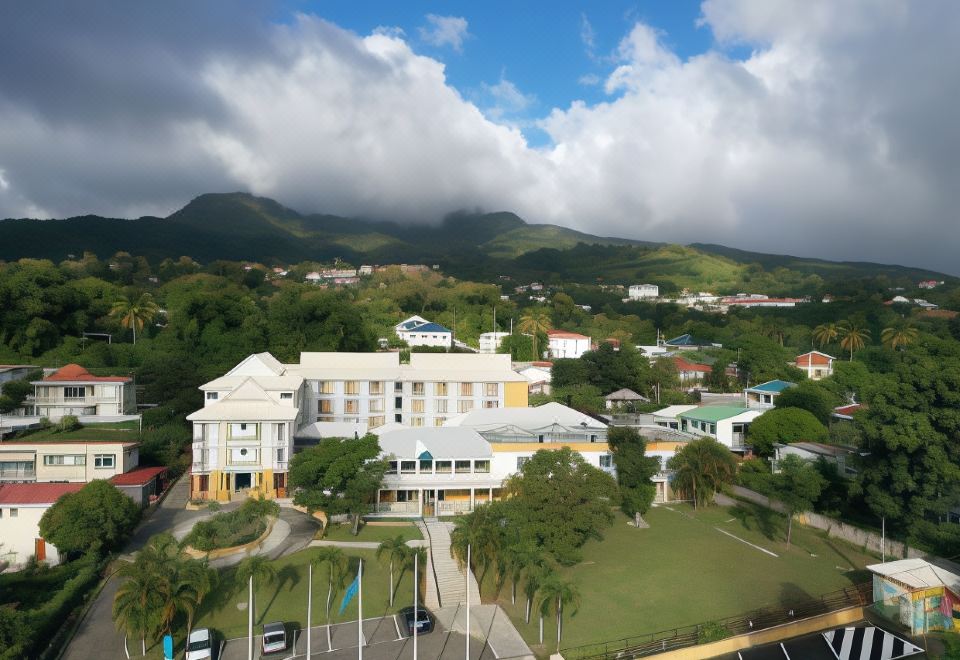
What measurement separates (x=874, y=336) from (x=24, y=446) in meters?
94.5

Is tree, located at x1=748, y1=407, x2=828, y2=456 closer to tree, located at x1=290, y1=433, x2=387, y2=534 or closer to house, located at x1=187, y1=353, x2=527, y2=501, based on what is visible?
house, located at x1=187, y1=353, x2=527, y2=501

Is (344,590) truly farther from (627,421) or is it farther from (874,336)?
(874,336)

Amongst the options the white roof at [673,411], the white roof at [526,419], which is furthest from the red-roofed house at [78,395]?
the white roof at [673,411]

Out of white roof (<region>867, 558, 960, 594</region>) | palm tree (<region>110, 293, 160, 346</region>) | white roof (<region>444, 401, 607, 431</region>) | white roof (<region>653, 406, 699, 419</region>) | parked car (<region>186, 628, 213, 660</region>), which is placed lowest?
parked car (<region>186, 628, 213, 660</region>)

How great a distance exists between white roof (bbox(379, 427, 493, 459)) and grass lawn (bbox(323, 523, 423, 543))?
3.48m

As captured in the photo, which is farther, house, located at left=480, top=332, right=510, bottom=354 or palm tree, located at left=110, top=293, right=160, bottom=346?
house, located at left=480, top=332, right=510, bottom=354

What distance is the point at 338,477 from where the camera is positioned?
24688mm

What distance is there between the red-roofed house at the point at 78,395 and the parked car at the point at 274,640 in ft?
80.9

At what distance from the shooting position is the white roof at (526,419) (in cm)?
3398

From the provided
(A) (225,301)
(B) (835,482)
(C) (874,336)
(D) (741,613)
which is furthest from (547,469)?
(C) (874,336)

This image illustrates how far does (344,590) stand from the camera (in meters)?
19.6

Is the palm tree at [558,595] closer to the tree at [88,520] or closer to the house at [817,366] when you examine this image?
the tree at [88,520]

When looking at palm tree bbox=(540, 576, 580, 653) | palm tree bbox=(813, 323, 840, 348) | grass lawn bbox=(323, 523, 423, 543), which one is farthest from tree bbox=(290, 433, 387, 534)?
palm tree bbox=(813, 323, 840, 348)

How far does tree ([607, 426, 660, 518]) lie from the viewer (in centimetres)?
2714
